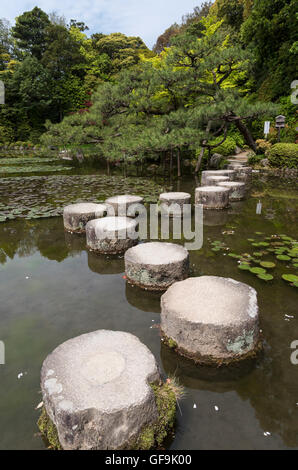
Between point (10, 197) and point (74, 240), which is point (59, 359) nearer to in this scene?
point (74, 240)

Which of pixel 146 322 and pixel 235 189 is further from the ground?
pixel 235 189

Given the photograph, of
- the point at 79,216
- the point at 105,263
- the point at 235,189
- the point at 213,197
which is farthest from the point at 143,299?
the point at 235,189

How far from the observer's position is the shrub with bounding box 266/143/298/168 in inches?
483

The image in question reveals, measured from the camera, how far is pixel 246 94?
21641 mm

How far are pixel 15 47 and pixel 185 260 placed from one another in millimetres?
41515

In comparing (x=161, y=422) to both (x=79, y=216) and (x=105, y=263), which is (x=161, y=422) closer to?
(x=105, y=263)

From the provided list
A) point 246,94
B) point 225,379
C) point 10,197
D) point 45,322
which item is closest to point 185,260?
point 225,379

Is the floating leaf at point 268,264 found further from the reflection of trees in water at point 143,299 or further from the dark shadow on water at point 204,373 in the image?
the dark shadow on water at point 204,373

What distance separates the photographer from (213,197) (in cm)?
770

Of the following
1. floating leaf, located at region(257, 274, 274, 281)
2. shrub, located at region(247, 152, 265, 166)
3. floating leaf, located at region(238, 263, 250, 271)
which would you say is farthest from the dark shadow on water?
shrub, located at region(247, 152, 265, 166)

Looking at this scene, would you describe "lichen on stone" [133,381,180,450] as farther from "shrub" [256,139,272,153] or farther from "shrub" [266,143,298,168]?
"shrub" [256,139,272,153]

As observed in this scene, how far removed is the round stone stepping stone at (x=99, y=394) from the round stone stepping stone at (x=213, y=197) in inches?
237

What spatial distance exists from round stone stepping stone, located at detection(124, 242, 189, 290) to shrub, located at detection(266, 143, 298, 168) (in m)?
10.6

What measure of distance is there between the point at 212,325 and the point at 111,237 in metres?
2.81
